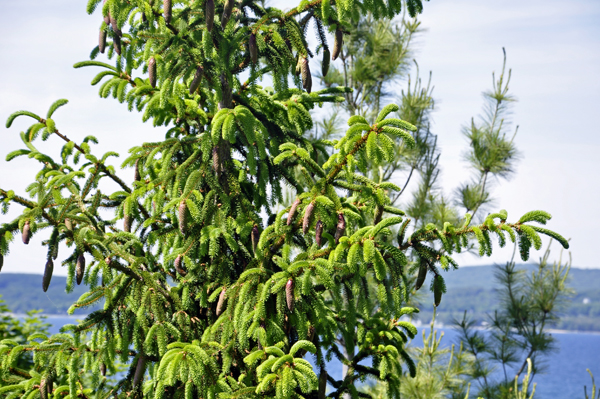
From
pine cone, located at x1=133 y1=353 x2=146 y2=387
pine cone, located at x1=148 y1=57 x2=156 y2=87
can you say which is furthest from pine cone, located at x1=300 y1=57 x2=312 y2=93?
pine cone, located at x1=133 y1=353 x2=146 y2=387

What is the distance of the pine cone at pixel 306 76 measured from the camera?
3.25 metres

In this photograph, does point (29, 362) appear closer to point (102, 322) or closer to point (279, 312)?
point (102, 322)

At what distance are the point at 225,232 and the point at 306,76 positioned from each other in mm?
1153

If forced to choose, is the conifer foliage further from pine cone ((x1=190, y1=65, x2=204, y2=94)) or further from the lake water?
the lake water

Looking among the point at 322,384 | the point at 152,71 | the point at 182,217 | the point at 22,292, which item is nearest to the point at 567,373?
the point at 322,384

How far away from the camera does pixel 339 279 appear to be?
3.28 meters

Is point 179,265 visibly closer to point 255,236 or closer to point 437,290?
point 255,236

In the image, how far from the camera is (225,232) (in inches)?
131

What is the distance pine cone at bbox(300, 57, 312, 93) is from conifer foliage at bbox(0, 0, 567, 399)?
15 millimetres

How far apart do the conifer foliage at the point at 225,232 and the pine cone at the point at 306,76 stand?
0.05ft

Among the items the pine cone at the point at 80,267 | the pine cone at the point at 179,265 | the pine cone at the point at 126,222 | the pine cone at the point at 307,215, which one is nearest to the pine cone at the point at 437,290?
the pine cone at the point at 307,215

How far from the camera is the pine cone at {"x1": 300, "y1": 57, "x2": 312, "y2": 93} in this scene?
325 cm

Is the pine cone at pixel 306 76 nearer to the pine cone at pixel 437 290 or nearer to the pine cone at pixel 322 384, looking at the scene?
the pine cone at pixel 437 290

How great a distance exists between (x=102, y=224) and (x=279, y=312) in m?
1.56
